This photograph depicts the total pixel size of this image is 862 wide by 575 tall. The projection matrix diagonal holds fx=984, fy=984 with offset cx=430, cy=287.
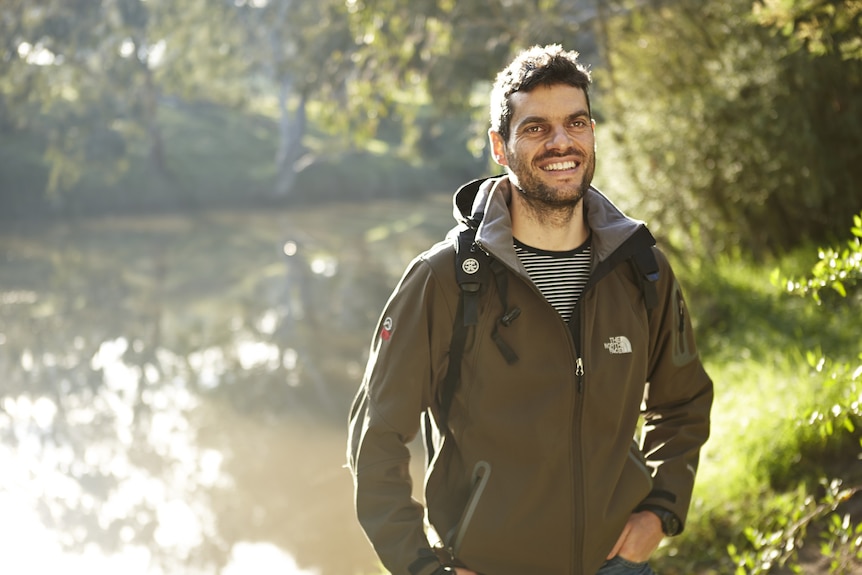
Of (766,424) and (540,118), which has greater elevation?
(540,118)

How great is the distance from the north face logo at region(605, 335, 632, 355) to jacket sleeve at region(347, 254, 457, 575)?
40cm

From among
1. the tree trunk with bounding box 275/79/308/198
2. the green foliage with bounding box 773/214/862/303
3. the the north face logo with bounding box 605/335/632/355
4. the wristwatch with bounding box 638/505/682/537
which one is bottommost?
the wristwatch with bounding box 638/505/682/537

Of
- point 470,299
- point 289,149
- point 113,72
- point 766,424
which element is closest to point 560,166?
point 470,299

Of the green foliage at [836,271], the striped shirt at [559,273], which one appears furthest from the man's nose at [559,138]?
the green foliage at [836,271]

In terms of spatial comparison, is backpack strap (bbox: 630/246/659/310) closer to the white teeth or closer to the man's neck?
the man's neck

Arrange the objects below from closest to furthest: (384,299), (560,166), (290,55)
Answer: (560,166) < (384,299) < (290,55)

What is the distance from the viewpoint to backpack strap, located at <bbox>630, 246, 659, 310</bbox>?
247 cm

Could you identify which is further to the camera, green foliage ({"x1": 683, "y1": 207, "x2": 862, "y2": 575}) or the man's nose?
green foliage ({"x1": 683, "y1": 207, "x2": 862, "y2": 575})

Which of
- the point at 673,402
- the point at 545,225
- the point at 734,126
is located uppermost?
the point at 734,126

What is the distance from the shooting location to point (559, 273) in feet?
8.07

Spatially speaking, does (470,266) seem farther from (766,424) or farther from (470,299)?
(766,424)

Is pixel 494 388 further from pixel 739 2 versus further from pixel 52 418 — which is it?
pixel 52 418

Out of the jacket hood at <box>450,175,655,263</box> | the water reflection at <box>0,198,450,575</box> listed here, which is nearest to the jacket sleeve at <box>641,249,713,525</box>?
the jacket hood at <box>450,175,655,263</box>

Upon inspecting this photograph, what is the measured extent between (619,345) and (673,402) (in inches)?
17.0
